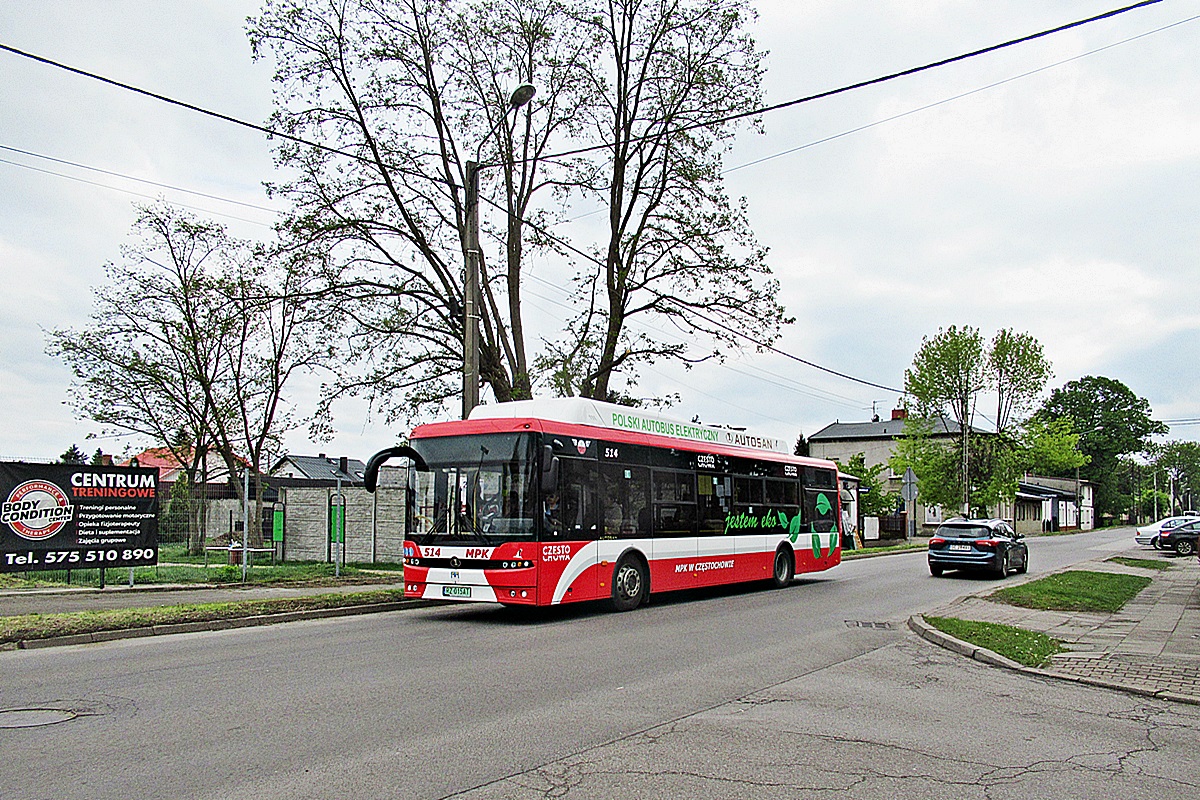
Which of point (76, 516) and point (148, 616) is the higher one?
point (76, 516)

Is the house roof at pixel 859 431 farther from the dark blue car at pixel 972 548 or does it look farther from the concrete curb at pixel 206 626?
the concrete curb at pixel 206 626

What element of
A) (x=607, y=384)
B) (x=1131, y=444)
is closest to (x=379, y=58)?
(x=607, y=384)

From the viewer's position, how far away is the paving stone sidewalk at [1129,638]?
960 cm

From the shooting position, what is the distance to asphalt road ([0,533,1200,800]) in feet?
18.9

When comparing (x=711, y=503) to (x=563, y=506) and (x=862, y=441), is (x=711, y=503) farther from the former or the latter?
(x=862, y=441)

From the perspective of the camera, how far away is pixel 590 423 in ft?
50.8

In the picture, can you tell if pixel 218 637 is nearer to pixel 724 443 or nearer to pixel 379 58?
pixel 724 443

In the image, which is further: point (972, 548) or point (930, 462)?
point (930, 462)

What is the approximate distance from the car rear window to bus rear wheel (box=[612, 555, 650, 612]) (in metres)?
11.8

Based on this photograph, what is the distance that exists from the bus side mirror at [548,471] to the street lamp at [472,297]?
175 inches

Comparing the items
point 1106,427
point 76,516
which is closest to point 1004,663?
point 76,516

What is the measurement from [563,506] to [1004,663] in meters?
6.34

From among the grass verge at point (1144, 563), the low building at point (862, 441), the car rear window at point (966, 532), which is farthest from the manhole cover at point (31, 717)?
the low building at point (862, 441)

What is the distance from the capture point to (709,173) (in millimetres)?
26453
